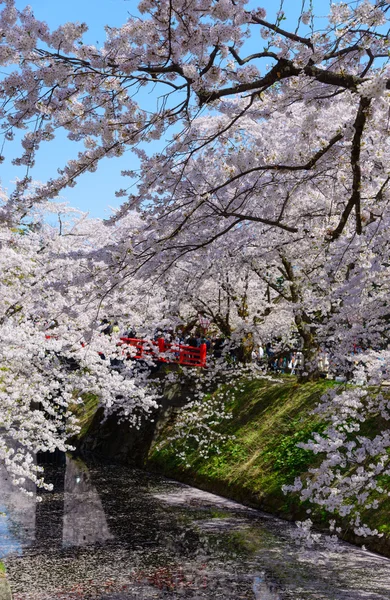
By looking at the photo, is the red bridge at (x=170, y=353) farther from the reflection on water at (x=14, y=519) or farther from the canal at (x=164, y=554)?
the reflection on water at (x=14, y=519)

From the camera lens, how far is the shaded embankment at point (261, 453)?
1518cm

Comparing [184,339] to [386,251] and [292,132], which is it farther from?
[386,251]

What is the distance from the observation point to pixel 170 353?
66.9ft

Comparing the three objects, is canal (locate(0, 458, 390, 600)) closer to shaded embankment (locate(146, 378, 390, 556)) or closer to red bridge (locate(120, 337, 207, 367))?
shaded embankment (locate(146, 378, 390, 556))

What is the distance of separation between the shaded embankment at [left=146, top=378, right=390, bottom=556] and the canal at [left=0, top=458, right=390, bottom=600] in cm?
48

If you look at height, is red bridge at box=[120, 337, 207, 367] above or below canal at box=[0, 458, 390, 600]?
above

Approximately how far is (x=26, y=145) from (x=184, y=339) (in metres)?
18.3

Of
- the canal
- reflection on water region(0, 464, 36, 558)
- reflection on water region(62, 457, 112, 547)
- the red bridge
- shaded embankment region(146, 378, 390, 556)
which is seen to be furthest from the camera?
the red bridge

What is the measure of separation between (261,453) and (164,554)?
20.2 feet

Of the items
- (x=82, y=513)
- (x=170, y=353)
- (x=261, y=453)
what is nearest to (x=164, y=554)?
(x=82, y=513)

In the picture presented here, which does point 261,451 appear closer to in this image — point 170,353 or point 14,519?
point 170,353

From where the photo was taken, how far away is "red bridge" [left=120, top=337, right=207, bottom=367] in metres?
20.2

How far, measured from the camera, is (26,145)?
18.4 ft

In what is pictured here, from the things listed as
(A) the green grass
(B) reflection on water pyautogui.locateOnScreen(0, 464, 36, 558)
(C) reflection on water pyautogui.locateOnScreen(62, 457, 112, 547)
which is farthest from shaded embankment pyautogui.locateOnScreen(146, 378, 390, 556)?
(B) reflection on water pyautogui.locateOnScreen(0, 464, 36, 558)
